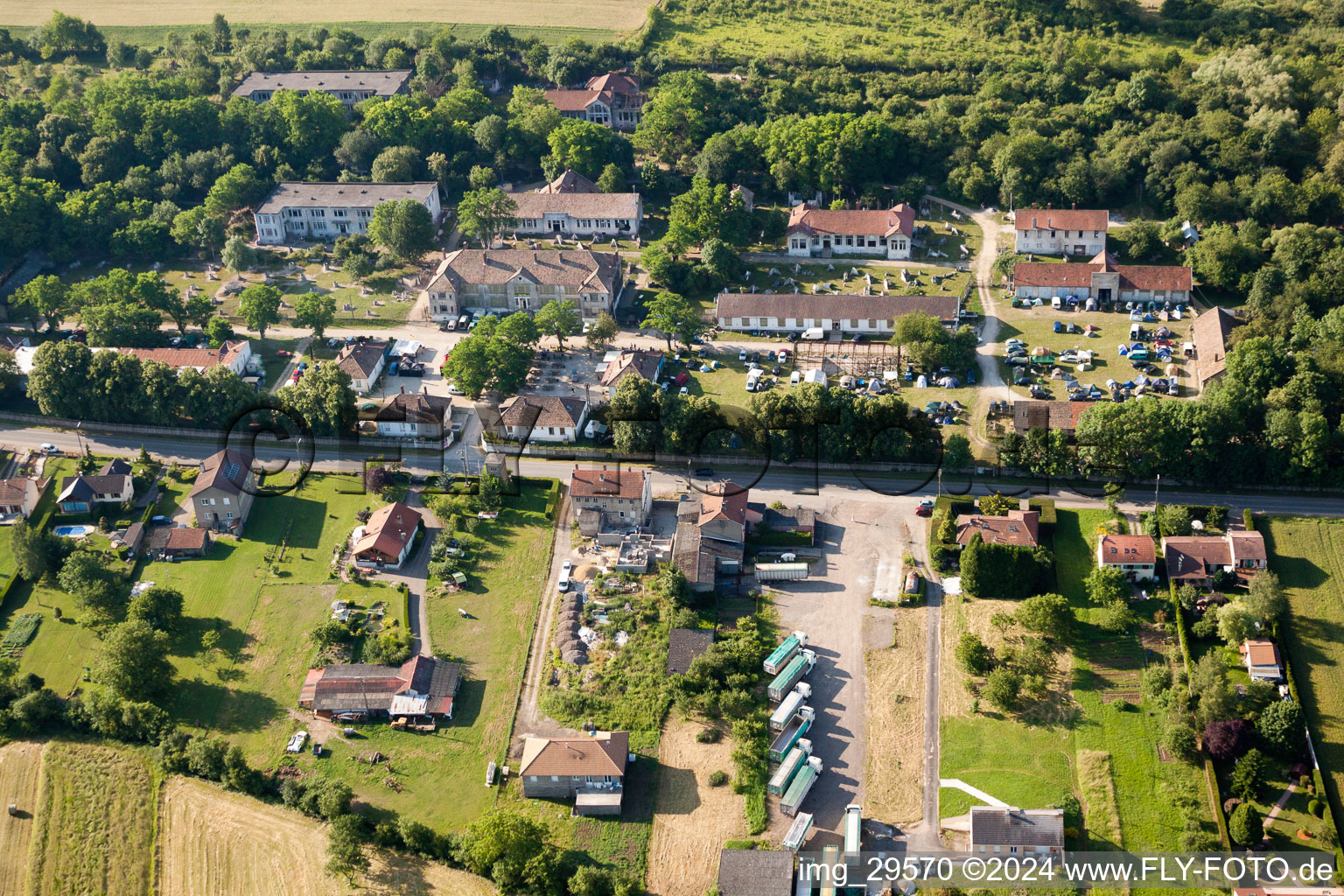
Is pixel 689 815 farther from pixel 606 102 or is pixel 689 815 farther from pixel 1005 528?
pixel 606 102

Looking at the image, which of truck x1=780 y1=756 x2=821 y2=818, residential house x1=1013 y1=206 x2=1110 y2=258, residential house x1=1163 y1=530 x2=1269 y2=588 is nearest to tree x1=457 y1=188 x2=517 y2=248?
residential house x1=1013 y1=206 x2=1110 y2=258

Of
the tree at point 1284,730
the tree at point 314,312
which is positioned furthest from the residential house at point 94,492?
the tree at point 1284,730

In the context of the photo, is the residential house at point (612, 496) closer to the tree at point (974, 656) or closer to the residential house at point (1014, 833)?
the tree at point (974, 656)

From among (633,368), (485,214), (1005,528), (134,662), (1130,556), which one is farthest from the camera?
(485,214)

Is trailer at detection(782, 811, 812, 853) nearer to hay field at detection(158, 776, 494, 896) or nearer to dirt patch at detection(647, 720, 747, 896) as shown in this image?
dirt patch at detection(647, 720, 747, 896)

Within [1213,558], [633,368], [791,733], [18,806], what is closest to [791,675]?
[791,733]
